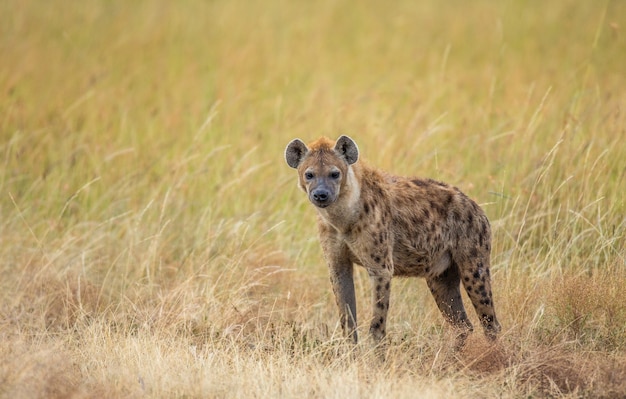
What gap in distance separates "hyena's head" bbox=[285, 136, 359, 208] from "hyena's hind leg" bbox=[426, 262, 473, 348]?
994mm

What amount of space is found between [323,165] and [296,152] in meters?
0.31

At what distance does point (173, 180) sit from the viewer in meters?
8.09

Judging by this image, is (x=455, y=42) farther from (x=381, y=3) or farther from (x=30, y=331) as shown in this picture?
(x=30, y=331)

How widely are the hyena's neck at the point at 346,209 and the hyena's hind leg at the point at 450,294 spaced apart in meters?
0.78

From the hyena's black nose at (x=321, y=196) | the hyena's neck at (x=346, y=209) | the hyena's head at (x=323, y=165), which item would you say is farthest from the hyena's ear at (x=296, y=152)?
the hyena's black nose at (x=321, y=196)

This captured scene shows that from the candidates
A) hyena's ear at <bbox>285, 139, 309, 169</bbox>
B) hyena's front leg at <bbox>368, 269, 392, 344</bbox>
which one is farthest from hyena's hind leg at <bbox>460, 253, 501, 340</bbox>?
hyena's ear at <bbox>285, 139, 309, 169</bbox>

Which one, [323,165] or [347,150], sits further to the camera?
[347,150]

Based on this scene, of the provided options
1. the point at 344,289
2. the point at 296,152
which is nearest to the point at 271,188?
the point at 296,152

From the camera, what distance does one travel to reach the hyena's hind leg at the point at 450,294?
6.20m

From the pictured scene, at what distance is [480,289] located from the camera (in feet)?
19.6

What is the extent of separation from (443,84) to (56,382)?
661cm

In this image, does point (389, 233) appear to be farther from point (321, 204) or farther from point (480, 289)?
point (480, 289)

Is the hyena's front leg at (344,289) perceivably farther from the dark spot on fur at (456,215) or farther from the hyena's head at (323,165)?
the dark spot on fur at (456,215)

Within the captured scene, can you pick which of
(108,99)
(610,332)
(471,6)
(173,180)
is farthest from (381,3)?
(610,332)
